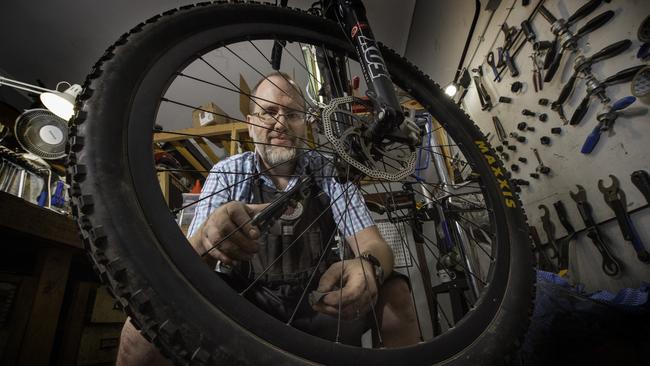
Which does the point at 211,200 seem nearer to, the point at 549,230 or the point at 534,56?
the point at 549,230

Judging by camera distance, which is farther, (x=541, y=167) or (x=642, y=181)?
(x=541, y=167)

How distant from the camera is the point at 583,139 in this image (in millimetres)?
957

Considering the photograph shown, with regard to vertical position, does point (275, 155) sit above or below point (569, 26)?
below

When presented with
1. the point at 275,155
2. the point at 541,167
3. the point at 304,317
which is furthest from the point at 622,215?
the point at 275,155

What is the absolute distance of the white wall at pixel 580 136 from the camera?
2.64ft

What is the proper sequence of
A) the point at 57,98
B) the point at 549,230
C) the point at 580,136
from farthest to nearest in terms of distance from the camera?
the point at 57,98 < the point at 549,230 < the point at 580,136

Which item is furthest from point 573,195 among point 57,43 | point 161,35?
point 57,43

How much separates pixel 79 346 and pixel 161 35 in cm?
140

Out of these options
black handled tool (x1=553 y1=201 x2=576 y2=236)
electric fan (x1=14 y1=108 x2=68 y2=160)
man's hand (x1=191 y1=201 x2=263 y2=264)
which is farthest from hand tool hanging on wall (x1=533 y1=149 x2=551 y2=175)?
electric fan (x1=14 y1=108 x2=68 y2=160)

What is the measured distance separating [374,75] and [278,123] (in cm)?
53

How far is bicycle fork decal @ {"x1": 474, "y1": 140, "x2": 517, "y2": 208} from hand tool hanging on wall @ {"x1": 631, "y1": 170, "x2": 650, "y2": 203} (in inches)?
18.9

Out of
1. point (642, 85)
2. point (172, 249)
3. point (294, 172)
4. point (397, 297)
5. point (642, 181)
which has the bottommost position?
point (397, 297)

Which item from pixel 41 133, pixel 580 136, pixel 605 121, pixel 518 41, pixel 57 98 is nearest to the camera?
pixel 605 121

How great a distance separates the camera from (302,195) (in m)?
0.55
